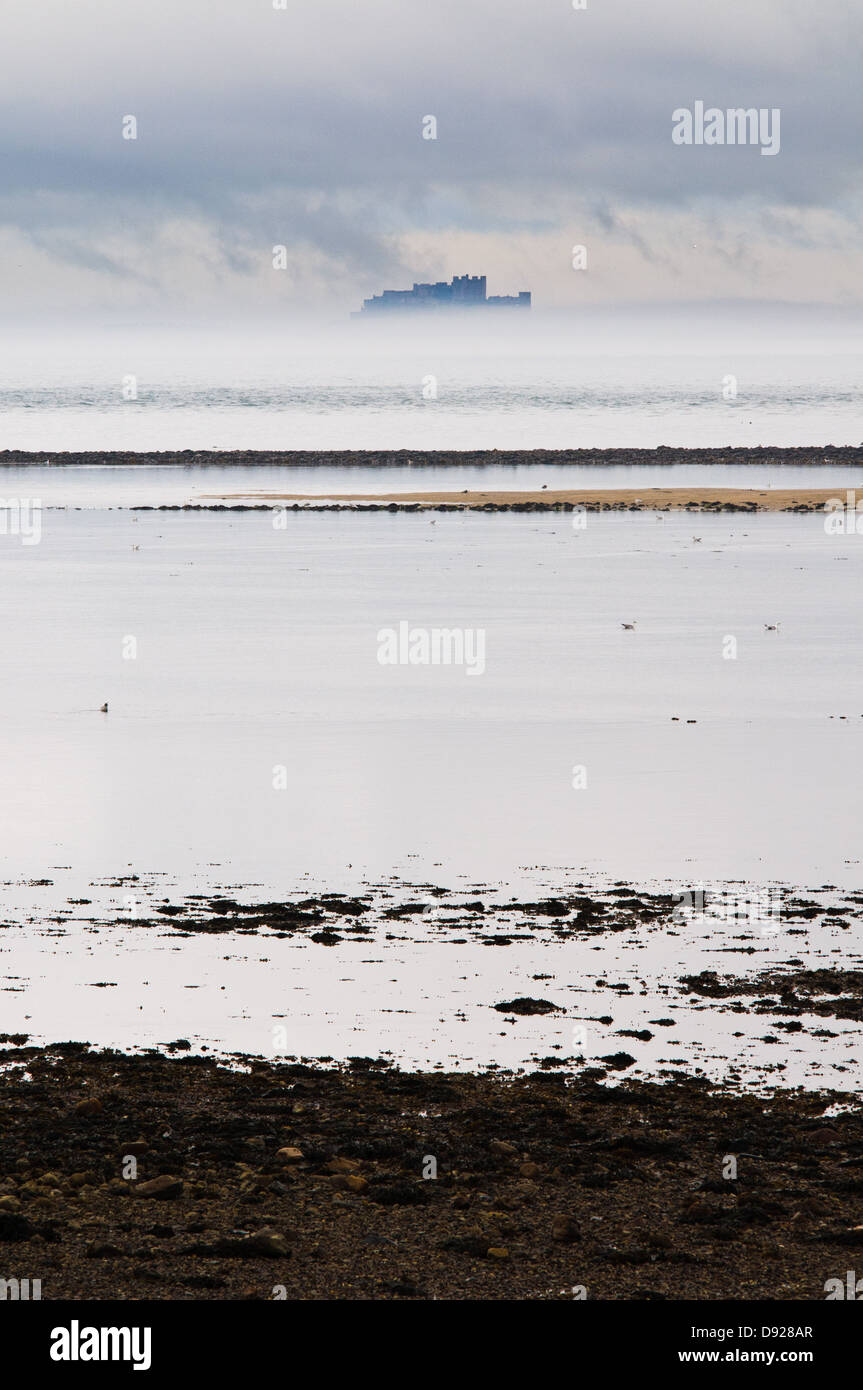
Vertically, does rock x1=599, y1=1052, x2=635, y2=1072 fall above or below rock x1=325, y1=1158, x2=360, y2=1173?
above

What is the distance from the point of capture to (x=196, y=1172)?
32.9 feet

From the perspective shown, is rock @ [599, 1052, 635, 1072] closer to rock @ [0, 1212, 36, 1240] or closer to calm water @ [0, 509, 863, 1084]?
calm water @ [0, 509, 863, 1084]

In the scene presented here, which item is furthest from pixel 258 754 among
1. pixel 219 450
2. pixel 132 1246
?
pixel 219 450

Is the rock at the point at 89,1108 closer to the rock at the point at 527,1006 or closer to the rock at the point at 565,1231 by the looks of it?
the rock at the point at 565,1231

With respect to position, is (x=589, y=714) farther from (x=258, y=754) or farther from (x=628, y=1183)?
(x=628, y=1183)

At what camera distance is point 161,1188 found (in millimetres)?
9672

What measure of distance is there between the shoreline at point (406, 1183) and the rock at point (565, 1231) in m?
0.02

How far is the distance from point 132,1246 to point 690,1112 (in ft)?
12.4

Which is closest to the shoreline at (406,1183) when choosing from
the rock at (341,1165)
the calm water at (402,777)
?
the rock at (341,1165)

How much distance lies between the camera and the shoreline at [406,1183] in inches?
336

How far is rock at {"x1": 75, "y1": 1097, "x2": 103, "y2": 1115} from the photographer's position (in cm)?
1098

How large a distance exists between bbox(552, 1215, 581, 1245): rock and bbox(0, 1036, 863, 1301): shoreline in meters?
0.02

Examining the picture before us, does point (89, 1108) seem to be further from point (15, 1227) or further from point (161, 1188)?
point (15, 1227)

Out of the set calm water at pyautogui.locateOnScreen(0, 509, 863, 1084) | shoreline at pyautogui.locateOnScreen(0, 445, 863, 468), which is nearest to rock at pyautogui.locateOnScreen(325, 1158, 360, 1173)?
calm water at pyautogui.locateOnScreen(0, 509, 863, 1084)
